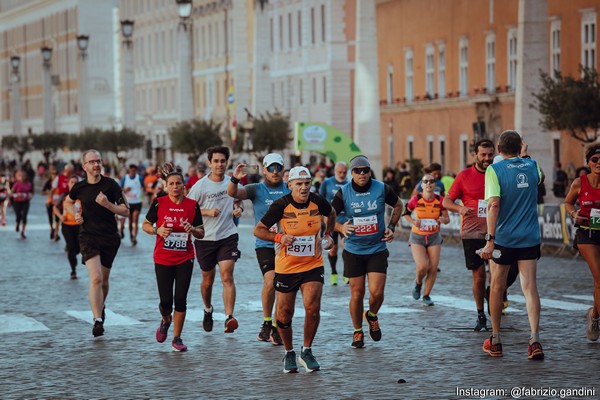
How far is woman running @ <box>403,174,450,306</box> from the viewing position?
64.7 ft

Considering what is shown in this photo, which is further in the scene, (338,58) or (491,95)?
(338,58)

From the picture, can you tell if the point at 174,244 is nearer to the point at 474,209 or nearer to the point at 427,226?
the point at 474,209

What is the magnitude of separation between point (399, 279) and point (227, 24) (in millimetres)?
71041

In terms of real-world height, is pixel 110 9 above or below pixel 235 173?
above

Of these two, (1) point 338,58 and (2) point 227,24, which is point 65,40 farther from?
(1) point 338,58

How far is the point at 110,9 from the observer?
137125mm

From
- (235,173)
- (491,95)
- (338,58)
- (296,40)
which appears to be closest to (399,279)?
(235,173)

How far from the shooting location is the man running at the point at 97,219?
16812 millimetres

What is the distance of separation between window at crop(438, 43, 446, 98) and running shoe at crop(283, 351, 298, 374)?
1969 inches

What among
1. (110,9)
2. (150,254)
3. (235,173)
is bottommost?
(150,254)

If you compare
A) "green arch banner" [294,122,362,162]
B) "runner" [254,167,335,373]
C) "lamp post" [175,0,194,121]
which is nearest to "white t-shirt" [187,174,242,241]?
"runner" [254,167,335,373]

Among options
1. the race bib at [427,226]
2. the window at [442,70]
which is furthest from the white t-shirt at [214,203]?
the window at [442,70]

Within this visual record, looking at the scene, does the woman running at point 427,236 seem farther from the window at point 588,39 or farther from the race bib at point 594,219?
the window at point 588,39

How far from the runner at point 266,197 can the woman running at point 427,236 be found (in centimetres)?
326
